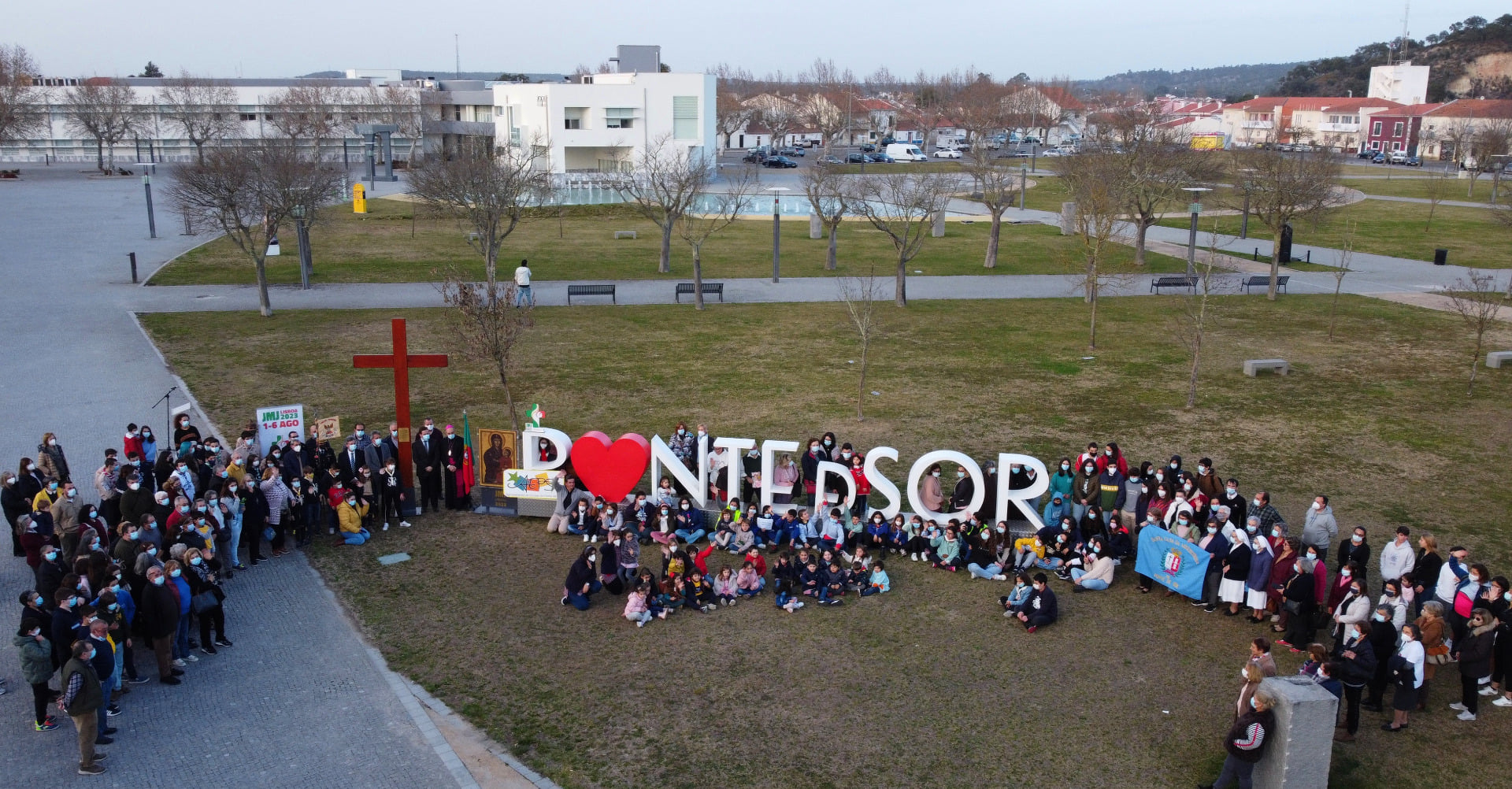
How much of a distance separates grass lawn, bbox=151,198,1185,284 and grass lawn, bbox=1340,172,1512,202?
103ft

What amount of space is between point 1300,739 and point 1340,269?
95.5ft

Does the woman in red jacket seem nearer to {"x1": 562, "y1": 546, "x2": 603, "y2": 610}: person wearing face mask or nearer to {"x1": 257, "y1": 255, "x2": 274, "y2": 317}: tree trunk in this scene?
{"x1": 562, "y1": 546, "x2": 603, "y2": 610}: person wearing face mask

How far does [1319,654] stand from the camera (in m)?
11.0

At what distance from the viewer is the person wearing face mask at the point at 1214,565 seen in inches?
558

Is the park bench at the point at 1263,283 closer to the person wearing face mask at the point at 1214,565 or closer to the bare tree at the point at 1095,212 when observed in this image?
the bare tree at the point at 1095,212

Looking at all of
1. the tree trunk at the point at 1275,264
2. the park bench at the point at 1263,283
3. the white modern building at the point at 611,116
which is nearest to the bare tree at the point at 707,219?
the white modern building at the point at 611,116

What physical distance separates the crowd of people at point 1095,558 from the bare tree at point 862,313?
482cm

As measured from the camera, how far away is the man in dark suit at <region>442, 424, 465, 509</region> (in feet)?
57.1

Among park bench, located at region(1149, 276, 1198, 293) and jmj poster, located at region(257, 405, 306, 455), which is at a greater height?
park bench, located at region(1149, 276, 1198, 293)

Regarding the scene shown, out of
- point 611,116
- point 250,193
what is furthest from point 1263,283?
point 611,116

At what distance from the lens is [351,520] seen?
16062 millimetres

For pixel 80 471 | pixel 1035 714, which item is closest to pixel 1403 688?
pixel 1035 714

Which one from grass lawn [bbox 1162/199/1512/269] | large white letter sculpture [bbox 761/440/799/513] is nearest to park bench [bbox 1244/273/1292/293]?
grass lawn [bbox 1162/199/1512/269]

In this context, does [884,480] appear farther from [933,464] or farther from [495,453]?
[495,453]
